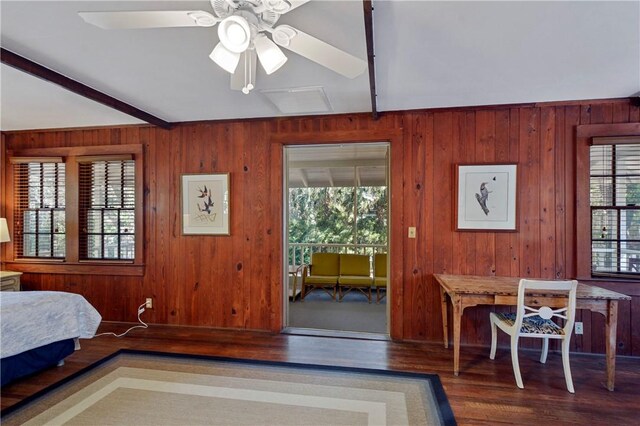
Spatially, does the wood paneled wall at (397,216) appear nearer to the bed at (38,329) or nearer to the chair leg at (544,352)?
the chair leg at (544,352)

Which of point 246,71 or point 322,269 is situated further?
point 322,269

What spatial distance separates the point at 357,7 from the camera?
166 centimetres

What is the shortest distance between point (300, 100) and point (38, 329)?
2.86 m

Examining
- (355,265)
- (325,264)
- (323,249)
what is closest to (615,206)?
(355,265)

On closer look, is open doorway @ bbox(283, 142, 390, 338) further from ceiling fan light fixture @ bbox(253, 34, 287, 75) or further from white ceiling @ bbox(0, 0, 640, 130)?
ceiling fan light fixture @ bbox(253, 34, 287, 75)

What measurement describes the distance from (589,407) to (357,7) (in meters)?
2.98

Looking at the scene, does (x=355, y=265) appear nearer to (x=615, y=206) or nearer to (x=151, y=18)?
(x=615, y=206)

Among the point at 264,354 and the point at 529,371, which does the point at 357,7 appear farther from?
the point at 529,371

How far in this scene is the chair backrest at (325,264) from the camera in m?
5.29

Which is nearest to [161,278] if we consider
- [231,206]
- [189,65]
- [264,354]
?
[231,206]

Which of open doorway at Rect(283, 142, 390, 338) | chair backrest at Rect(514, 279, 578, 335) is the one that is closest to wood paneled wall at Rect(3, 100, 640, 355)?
chair backrest at Rect(514, 279, 578, 335)

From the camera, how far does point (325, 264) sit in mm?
5316

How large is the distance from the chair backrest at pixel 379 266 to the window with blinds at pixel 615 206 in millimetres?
2660

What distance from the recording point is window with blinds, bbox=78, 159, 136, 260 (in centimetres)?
385
